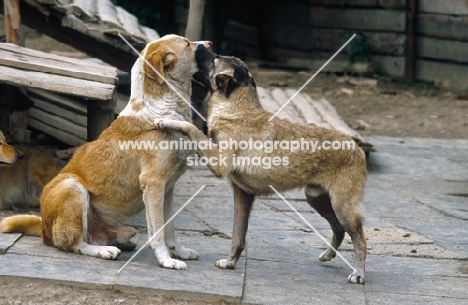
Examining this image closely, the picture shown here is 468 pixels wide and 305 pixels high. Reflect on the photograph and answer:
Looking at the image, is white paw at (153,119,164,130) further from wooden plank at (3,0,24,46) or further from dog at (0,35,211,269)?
A: wooden plank at (3,0,24,46)

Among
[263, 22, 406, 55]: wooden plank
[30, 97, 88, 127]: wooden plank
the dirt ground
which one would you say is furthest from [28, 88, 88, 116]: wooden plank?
[263, 22, 406, 55]: wooden plank

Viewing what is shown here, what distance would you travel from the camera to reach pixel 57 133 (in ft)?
29.5

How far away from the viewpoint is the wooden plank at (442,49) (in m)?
14.7

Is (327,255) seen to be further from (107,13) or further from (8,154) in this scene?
(107,13)

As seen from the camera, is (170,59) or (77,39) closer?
(170,59)

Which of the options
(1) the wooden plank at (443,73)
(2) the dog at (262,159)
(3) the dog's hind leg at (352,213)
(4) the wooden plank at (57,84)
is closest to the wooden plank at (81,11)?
(4) the wooden plank at (57,84)

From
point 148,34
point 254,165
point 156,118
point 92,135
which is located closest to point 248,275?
point 254,165

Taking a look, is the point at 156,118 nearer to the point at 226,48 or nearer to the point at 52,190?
the point at 52,190

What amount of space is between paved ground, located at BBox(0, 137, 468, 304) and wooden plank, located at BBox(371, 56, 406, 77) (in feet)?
20.3

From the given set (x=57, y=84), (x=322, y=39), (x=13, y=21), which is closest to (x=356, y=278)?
(x=57, y=84)

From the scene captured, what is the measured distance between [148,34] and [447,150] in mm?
4461

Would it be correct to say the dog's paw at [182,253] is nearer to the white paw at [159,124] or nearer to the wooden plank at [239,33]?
the white paw at [159,124]

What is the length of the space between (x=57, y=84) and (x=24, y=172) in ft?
3.62

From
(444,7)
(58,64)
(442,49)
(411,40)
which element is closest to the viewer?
(58,64)
